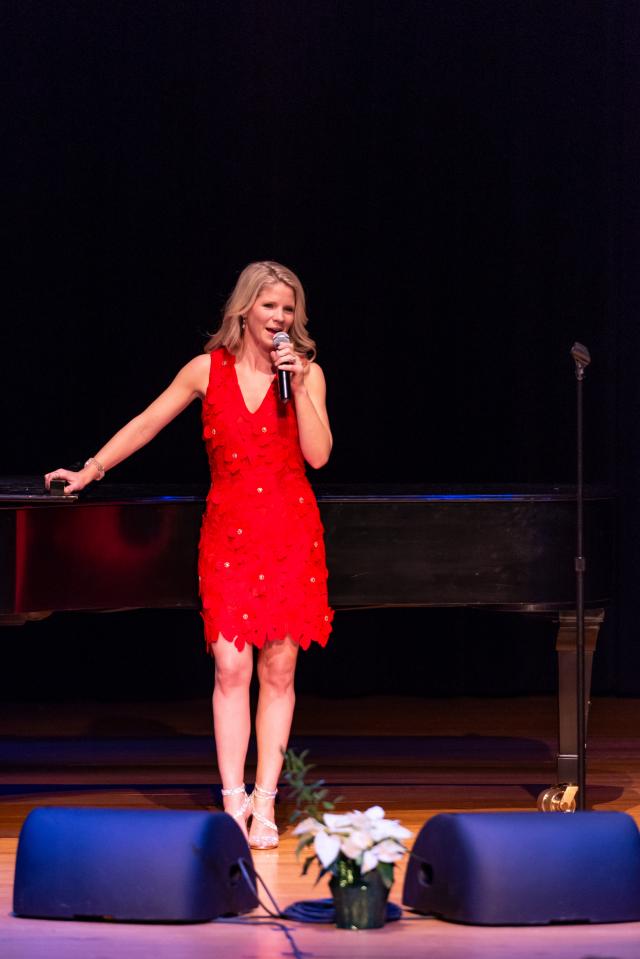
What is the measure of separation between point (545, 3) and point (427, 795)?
3.50 m

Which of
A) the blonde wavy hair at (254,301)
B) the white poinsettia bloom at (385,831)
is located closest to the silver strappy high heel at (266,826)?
the blonde wavy hair at (254,301)

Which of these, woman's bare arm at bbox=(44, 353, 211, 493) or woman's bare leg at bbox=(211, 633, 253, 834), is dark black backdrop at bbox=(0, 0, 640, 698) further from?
woman's bare leg at bbox=(211, 633, 253, 834)

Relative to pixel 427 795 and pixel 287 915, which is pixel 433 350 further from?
pixel 287 915

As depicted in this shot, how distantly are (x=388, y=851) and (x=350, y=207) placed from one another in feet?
14.1

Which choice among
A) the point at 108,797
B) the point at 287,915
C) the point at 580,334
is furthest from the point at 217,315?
the point at 287,915

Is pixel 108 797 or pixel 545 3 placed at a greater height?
pixel 545 3

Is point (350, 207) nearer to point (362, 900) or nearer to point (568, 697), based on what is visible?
point (568, 697)

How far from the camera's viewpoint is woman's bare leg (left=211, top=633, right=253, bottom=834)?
4.28m

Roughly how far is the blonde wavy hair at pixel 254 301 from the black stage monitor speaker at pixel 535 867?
1592 millimetres

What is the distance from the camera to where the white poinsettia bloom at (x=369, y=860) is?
2871mm

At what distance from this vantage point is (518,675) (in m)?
7.04

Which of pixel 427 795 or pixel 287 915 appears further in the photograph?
pixel 427 795

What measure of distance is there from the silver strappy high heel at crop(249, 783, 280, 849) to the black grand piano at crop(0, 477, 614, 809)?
532 mm

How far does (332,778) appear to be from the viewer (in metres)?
5.36
